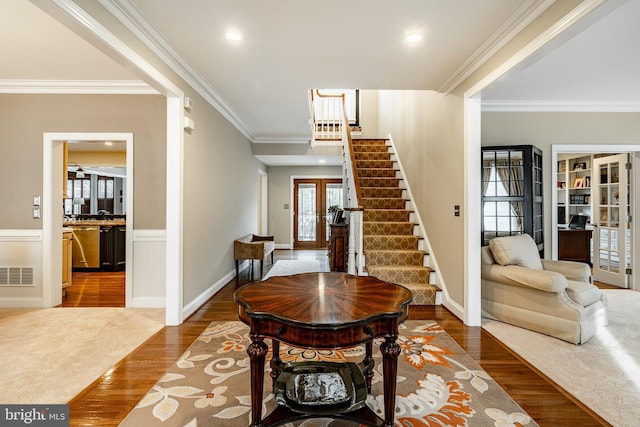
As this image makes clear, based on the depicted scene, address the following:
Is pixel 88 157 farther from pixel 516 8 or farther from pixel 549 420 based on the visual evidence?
pixel 549 420

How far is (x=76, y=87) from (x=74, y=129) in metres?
0.49

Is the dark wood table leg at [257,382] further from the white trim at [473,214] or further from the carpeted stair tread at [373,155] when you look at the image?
the carpeted stair tread at [373,155]

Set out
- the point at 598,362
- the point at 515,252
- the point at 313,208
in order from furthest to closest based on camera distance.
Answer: the point at 313,208, the point at 515,252, the point at 598,362

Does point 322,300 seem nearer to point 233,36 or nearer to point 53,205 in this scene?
point 233,36

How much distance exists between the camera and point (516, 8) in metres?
2.17

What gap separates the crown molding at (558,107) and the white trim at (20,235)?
19.5 feet

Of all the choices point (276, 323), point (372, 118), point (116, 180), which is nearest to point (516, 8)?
point (276, 323)

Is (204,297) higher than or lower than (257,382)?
lower

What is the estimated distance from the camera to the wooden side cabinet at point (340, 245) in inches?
192

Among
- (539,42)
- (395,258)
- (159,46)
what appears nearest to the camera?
(539,42)

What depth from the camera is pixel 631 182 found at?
4508 millimetres

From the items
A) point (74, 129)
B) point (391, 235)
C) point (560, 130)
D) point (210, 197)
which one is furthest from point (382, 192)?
point (74, 129)

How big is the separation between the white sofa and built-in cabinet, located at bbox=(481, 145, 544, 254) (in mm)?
510

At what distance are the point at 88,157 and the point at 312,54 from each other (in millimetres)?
6057
